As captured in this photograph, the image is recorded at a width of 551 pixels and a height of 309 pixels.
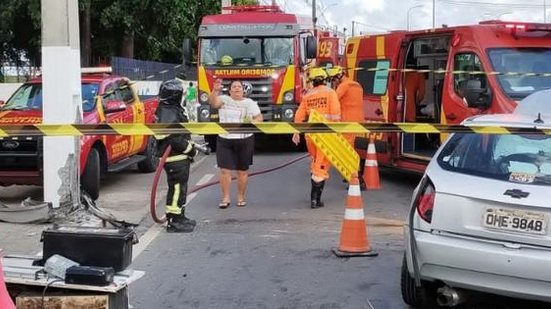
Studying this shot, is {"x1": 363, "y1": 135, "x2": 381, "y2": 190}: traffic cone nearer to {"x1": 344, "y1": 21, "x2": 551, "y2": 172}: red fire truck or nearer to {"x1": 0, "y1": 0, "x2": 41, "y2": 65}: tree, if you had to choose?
{"x1": 344, "y1": 21, "x2": 551, "y2": 172}: red fire truck

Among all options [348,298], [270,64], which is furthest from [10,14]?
[348,298]

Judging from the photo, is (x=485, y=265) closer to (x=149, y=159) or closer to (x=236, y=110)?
(x=236, y=110)

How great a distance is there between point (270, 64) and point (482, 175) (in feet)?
34.6

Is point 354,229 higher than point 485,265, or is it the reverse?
point 485,265

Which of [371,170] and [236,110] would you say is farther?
[371,170]

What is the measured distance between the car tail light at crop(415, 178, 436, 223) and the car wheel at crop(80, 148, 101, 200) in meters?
5.79

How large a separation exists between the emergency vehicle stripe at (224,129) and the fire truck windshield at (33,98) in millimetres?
5801

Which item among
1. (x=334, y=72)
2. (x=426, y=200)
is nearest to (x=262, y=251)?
(x=426, y=200)

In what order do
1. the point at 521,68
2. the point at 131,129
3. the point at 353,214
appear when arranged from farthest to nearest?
1. the point at 521,68
2. the point at 353,214
3. the point at 131,129

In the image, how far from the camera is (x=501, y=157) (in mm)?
4988

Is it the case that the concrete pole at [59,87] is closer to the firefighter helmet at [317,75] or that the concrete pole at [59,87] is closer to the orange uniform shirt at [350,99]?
the firefighter helmet at [317,75]

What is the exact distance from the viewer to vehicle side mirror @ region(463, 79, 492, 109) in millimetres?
9055

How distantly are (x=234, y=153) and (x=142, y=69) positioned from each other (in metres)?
16.4

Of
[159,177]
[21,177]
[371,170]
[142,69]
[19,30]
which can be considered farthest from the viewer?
[19,30]
